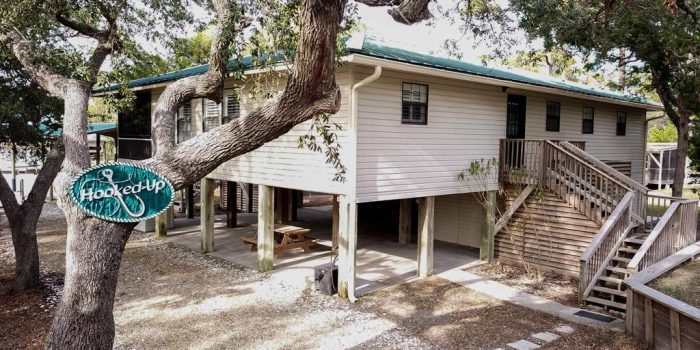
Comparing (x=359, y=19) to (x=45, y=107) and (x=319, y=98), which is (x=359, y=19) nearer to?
(x=319, y=98)

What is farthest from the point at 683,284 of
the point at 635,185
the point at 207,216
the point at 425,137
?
the point at 207,216

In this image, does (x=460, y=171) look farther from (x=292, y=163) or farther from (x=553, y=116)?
(x=553, y=116)

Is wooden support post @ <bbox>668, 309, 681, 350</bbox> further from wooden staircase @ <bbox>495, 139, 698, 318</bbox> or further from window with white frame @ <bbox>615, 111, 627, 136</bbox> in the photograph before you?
window with white frame @ <bbox>615, 111, 627, 136</bbox>

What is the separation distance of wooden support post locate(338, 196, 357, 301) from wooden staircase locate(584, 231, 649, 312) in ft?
14.4

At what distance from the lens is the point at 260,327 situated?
25.2 ft

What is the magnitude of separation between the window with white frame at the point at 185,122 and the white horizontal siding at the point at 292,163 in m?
2.14

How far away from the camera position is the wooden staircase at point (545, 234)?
10.8 metres

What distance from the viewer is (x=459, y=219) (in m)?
13.8

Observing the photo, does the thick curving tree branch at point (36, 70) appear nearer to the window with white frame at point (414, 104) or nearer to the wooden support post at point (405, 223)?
the window with white frame at point (414, 104)

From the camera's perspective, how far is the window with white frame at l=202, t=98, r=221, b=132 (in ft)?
40.3

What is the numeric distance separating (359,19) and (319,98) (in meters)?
4.44

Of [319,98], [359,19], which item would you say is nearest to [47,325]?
[319,98]

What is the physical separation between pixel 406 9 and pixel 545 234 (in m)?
7.14

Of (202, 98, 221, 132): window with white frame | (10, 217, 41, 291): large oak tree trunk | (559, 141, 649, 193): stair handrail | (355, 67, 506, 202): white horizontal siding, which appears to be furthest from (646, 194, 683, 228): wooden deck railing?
(10, 217, 41, 291): large oak tree trunk
